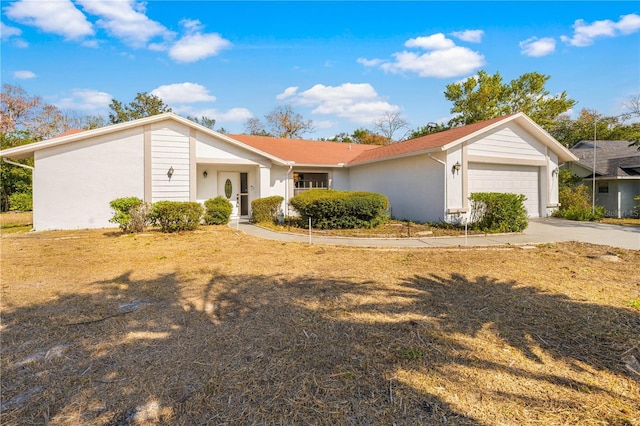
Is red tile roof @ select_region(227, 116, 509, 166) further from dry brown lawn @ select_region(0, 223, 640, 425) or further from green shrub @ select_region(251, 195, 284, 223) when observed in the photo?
dry brown lawn @ select_region(0, 223, 640, 425)

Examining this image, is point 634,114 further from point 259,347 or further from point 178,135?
point 259,347

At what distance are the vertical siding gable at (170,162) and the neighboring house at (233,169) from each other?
4cm

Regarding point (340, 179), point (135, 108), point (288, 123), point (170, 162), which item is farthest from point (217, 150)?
point (135, 108)

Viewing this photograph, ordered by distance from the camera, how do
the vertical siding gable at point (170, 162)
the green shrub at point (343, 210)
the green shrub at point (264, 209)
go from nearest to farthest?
1. the green shrub at point (343, 210)
2. the vertical siding gable at point (170, 162)
3. the green shrub at point (264, 209)

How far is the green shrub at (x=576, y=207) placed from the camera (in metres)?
13.9

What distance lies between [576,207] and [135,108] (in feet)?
127

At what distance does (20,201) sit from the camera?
63.0ft

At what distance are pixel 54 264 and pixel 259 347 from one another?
5.57 metres

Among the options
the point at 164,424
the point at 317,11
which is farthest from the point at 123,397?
the point at 317,11

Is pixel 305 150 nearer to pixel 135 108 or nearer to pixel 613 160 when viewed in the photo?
pixel 613 160

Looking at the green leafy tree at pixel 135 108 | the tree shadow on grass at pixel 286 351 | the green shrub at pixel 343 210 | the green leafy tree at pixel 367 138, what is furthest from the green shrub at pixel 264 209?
the green leafy tree at pixel 135 108

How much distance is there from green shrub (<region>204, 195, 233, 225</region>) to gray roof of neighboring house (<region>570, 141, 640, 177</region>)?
1864cm

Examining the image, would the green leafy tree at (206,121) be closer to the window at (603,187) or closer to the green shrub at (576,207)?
the green shrub at (576,207)

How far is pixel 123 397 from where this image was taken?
2305 millimetres
